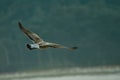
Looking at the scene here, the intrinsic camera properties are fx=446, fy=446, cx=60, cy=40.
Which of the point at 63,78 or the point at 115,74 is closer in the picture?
the point at 115,74

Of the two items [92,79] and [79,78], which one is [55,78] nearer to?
[79,78]

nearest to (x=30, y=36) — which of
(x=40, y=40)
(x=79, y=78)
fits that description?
(x=40, y=40)

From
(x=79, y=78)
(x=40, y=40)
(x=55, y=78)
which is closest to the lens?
(x=40, y=40)

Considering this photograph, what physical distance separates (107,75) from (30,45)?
116 ft

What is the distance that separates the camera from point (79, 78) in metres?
46.7

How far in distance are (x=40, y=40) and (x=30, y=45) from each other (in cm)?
81

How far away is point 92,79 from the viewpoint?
4362 centimetres

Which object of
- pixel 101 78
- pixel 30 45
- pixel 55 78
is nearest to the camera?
pixel 30 45

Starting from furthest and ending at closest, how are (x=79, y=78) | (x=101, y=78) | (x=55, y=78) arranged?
(x=55, y=78) < (x=79, y=78) < (x=101, y=78)

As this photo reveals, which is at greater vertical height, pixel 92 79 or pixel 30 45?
pixel 92 79

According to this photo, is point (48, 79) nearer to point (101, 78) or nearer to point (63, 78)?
point (63, 78)

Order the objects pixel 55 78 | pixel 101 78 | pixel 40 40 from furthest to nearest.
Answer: pixel 55 78
pixel 101 78
pixel 40 40

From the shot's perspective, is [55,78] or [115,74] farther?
[55,78]

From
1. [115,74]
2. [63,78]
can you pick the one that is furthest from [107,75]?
[63,78]
